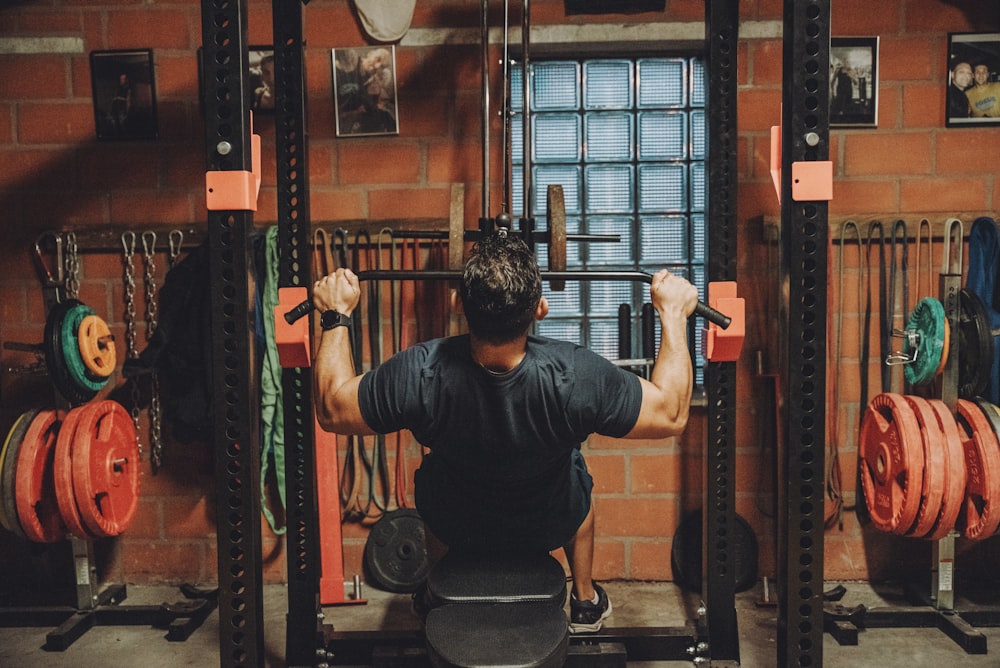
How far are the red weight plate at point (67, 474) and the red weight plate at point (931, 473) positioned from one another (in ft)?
9.64

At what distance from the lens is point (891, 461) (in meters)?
2.83

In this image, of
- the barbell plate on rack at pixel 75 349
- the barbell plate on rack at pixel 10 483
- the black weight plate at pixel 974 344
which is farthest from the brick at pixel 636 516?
the barbell plate on rack at pixel 10 483

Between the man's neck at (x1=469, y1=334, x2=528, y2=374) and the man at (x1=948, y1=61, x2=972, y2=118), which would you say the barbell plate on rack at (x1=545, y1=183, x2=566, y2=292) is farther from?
the man at (x1=948, y1=61, x2=972, y2=118)

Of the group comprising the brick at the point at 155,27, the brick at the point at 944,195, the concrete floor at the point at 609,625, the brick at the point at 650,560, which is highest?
the brick at the point at 155,27

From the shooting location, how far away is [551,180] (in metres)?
3.32

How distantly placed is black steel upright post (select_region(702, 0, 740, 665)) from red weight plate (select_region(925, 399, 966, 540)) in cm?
75

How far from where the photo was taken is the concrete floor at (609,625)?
2746 mm

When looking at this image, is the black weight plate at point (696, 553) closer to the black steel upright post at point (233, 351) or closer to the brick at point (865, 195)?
the brick at point (865, 195)

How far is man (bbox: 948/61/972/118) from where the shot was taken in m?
3.13

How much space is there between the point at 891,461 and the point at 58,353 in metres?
2.96

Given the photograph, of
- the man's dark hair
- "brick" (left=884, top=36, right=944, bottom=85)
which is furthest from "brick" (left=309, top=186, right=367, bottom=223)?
"brick" (left=884, top=36, right=944, bottom=85)

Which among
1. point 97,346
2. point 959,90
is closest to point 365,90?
point 97,346

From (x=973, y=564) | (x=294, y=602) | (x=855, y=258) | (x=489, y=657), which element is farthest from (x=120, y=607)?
(x=973, y=564)

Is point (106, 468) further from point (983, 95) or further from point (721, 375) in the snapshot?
point (983, 95)
